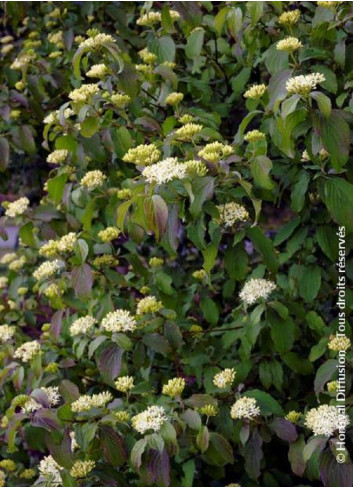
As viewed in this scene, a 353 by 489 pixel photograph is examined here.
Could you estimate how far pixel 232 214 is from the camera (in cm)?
161

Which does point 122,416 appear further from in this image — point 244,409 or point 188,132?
point 188,132

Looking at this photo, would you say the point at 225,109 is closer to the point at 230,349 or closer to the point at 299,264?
the point at 299,264

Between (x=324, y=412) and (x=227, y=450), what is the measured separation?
0.74ft

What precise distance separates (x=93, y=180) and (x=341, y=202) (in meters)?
0.68

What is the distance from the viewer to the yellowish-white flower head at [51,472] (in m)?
1.70

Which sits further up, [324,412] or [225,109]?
[225,109]

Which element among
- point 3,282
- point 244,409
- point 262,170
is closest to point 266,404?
point 244,409

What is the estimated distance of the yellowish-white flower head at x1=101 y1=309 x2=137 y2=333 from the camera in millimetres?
1712

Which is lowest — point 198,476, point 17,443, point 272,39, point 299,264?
point 198,476

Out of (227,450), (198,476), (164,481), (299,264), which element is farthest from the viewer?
(198,476)

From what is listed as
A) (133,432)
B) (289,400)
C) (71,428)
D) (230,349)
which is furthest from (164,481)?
(230,349)

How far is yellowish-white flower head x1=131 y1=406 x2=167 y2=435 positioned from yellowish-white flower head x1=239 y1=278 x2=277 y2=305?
370 mm

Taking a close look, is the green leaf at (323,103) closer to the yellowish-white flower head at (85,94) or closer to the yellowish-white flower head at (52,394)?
the yellowish-white flower head at (85,94)

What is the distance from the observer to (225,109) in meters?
2.28
